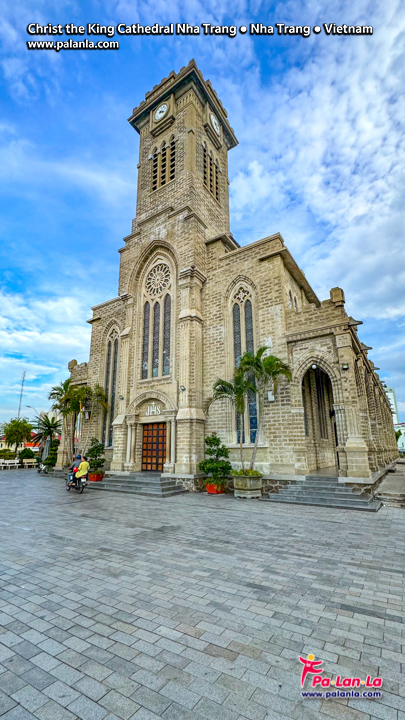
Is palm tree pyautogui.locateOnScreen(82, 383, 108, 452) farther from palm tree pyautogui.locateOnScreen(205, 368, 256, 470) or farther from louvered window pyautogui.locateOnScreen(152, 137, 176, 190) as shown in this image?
louvered window pyautogui.locateOnScreen(152, 137, 176, 190)

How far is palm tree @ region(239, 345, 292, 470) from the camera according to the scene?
1150cm

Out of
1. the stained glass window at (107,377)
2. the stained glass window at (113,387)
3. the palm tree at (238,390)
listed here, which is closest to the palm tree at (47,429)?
the stained glass window at (107,377)

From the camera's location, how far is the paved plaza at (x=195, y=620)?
7.35ft

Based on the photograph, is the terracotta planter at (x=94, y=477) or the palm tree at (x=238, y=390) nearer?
the palm tree at (x=238, y=390)

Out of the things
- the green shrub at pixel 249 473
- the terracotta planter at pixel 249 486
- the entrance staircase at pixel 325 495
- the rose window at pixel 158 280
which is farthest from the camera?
the rose window at pixel 158 280

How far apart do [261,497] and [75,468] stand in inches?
287

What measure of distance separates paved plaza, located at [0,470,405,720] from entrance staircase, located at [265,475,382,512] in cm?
248

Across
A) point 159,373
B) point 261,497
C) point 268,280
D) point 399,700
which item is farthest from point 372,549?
point 159,373

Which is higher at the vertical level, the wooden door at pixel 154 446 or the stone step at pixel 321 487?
the wooden door at pixel 154 446

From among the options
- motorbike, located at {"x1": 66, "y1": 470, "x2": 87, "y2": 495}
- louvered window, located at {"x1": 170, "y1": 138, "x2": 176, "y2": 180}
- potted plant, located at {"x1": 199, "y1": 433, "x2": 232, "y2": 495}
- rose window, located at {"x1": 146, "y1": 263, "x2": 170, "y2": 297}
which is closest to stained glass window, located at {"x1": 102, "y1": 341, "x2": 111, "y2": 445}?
rose window, located at {"x1": 146, "y1": 263, "x2": 170, "y2": 297}

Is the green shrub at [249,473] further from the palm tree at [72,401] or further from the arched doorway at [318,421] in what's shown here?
the palm tree at [72,401]

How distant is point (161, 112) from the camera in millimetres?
20062

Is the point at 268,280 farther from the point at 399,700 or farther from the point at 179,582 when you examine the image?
the point at 399,700

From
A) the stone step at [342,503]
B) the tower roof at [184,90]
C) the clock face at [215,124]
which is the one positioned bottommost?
the stone step at [342,503]
